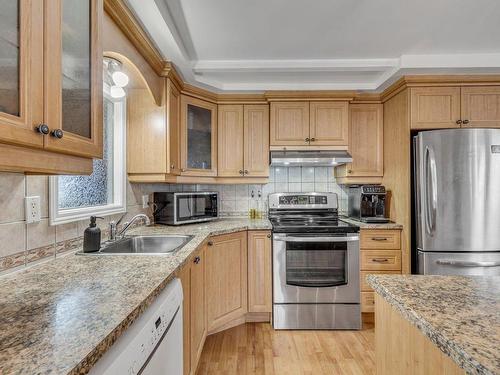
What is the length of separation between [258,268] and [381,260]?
3.66ft

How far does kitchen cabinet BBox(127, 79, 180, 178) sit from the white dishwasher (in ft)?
4.23

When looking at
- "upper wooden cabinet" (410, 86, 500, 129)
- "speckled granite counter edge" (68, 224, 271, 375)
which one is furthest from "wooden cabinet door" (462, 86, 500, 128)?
"speckled granite counter edge" (68, 224, 271, 375)

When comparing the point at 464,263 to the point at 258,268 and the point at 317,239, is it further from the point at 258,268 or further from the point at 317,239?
the point at 258,268

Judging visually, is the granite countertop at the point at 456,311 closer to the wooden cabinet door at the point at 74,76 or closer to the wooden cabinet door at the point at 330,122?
the wooden cabinet door at the point at 74,76

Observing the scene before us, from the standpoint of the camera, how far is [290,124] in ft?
9.73

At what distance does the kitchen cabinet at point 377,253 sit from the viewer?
2635 mm

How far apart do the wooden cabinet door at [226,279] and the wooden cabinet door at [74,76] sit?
142 cm

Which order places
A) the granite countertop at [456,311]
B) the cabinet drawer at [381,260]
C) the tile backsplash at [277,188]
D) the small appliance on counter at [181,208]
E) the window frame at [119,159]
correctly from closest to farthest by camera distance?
the granite countertop at [456,311] < the window frame at [119,159] < the small appliance on counter at [181,208] < the cabinet drawer at [381,260] < the tile backsplash at [277,188]

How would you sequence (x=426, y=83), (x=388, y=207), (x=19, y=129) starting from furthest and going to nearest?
(x=388, y=207) → (x=426, y=83) → (x=19, y=129)

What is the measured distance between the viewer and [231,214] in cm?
329

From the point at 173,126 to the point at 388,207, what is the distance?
87.0 inches

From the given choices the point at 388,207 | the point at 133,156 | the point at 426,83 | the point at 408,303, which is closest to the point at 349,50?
the point at 426,83

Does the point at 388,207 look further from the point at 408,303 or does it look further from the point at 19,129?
the point at 19,129

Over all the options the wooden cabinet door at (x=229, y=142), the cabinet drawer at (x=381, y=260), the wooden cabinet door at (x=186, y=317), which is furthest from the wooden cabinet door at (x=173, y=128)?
the cabinet drawer at (x=381, y=260)
